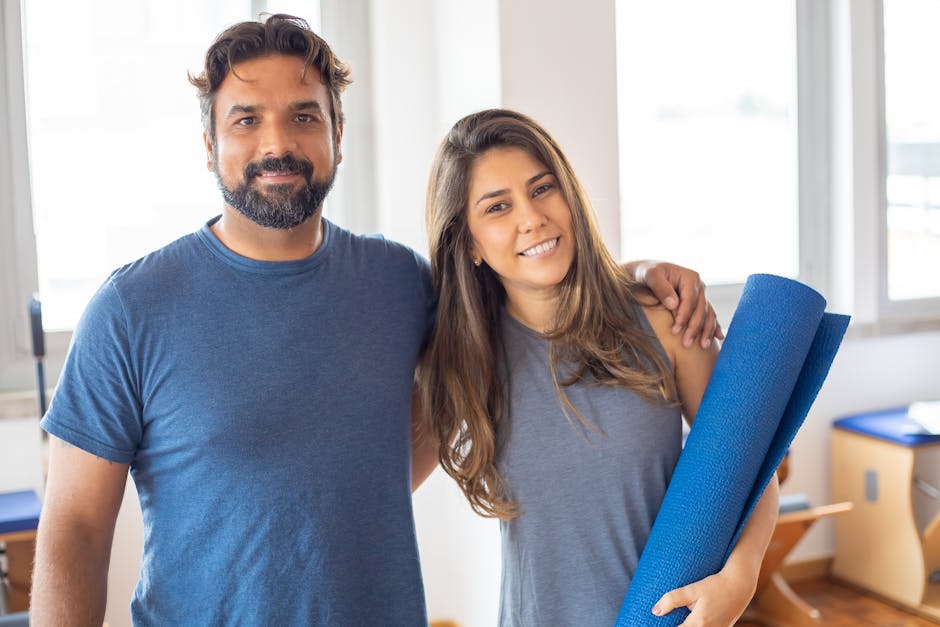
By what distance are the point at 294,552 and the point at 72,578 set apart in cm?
32

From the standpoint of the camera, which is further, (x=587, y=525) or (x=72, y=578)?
(x=587, y=525)

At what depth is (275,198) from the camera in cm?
158

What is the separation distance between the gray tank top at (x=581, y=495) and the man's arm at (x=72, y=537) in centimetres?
62

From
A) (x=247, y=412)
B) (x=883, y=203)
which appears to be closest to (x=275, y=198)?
(x=247, y=412)

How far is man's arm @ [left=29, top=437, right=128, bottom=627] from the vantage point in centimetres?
150

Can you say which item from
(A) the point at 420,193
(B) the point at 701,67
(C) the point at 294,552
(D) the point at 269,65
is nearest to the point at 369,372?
(C) the point at 294,552

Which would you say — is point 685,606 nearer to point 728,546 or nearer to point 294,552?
point 728,546

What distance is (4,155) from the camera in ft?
10.4

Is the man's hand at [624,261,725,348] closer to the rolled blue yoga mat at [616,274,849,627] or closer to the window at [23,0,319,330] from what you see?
the rolled blue yoga mat at [616,274,849,627]

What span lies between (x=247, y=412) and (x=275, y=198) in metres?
0.33

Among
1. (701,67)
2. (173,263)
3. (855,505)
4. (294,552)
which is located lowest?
(855,505)

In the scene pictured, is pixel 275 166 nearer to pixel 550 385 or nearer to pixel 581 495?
pixel 550 385

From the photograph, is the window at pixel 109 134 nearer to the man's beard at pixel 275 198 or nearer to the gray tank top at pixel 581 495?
the man's beard at pixel 275 198

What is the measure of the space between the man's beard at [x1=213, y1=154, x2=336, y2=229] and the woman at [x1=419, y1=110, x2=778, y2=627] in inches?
10.7
